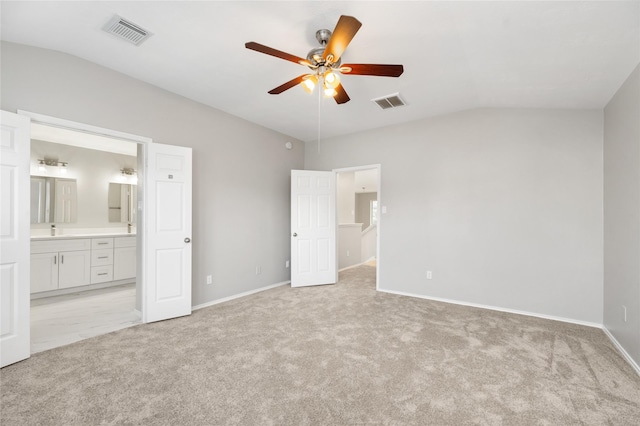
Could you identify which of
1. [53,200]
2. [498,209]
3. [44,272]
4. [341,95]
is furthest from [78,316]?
[498,209]

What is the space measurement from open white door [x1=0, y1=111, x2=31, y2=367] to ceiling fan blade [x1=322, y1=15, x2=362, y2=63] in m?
2.64

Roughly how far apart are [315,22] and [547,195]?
335 centimetres

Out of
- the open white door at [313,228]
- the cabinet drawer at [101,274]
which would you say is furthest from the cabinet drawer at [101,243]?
the open white door at [313,228]

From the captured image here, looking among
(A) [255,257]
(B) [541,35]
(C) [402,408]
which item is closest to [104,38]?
(A) [255,257]

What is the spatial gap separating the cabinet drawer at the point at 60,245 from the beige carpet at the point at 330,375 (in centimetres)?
248

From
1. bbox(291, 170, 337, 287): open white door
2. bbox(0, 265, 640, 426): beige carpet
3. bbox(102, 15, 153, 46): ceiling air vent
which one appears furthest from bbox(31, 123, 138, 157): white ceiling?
bbox(0, 265, 640, 426): beige carpet

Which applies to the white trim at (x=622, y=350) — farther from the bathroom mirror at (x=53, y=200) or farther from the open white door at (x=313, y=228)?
the bathroom mirror at (x=53, y=200)

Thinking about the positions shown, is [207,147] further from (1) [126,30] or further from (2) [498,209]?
(2) [498,209]

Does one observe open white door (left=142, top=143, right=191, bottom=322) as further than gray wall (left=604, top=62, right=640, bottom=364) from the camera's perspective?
Yes

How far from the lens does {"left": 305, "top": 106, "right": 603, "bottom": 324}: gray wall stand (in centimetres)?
323

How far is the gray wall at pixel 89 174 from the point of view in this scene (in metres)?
4.74

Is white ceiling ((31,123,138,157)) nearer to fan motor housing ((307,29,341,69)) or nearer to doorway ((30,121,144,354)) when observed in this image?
doorway ((30,121,144,354))

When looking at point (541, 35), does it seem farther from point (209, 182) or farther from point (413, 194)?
point (209, 182)

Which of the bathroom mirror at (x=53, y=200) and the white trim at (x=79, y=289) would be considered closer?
the white trim at (x=79, y=289)
